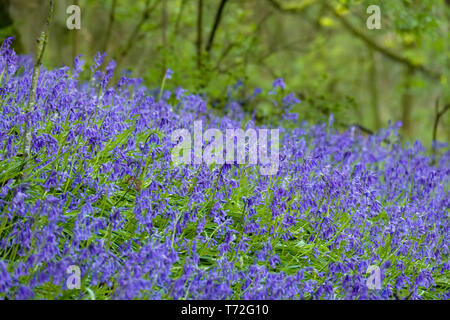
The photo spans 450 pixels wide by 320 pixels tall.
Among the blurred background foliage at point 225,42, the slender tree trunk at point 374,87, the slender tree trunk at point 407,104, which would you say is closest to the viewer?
the blurred background foliage at point 225,42

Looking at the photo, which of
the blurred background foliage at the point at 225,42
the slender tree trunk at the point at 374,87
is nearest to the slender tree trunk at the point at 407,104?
the blurred background foliage at the point at 225,42

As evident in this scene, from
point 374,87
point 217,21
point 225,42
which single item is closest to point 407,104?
point 374,87

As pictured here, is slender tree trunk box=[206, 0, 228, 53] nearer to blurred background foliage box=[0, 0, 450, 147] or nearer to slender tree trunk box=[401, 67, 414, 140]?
blurred background foliage box=[0, 0, 450, 147]

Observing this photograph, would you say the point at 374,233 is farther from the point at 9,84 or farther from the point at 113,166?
the point at 9,84

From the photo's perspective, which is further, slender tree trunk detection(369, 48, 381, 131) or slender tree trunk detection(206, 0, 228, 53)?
slender tree trunk detection(369, 48, 381, 131)

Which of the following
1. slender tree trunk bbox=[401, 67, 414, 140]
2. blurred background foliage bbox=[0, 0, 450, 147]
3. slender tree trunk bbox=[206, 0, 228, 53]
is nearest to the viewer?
blurred background foliage bbox=[0, 0, 450, 147]

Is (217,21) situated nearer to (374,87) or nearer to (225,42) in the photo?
(225,42)

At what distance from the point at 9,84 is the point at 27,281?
206 cm

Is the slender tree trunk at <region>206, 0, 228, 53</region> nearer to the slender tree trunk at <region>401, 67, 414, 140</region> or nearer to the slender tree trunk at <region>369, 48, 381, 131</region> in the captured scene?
the slender tree trunk at <region>401, 67, 414, 140</region>

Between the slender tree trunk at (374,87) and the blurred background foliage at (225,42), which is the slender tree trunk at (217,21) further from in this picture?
the slender tree trunk at (374,87)

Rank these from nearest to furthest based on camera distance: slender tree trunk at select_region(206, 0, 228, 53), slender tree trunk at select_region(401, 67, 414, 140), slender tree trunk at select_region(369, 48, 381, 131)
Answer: slender tree trunk at select_region(206, 0, 228, 53) → slender tree trunk at select_region(401, 67, 414, 140) → slender tree trunk at select_region(369, 48, 381, 131)

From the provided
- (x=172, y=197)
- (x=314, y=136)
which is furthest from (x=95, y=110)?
(x=314, y=136)

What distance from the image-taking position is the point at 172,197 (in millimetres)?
3801

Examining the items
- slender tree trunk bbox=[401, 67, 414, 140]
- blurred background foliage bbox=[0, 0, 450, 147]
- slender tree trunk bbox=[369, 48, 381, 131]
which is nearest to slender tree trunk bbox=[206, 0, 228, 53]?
blurred background foliage bbox=[0, 0, 450, 147]
